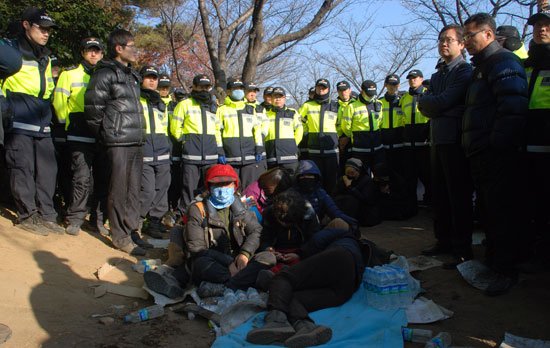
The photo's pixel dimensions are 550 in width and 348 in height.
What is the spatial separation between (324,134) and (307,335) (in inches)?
214

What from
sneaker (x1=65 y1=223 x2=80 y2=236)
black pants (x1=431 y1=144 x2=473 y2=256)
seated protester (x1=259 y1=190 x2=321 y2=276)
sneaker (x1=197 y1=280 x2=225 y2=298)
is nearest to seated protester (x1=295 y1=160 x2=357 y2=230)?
seated protester (x1=259 y1=190 x2=321 y2=276)

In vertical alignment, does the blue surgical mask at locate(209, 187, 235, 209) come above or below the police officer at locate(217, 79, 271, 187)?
below

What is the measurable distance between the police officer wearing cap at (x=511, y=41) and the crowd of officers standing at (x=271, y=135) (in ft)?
0.09

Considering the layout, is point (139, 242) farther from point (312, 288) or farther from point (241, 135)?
point (312, 288)

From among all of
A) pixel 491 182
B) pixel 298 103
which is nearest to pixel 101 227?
pixel 491 182

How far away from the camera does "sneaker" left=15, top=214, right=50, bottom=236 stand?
17.1ft

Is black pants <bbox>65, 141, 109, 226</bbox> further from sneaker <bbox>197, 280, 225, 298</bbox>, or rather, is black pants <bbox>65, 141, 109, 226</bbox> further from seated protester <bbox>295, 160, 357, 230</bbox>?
seated protester <bbox>295, 160, 357, 230</bbox>

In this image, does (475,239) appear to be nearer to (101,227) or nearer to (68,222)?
(101,227)

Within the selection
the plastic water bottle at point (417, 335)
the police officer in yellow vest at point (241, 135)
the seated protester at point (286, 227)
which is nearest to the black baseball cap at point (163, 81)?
the police officer in yellow vest at point (241, 135)

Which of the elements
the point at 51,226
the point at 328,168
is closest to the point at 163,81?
the point at 51,226

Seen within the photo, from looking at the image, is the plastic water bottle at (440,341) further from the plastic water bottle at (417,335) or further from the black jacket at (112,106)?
the black jacket at (112,106)

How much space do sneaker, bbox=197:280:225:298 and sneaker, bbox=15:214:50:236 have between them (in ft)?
7.46

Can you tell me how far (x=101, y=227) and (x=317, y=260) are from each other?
3545 mm

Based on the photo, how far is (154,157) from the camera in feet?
22.1
